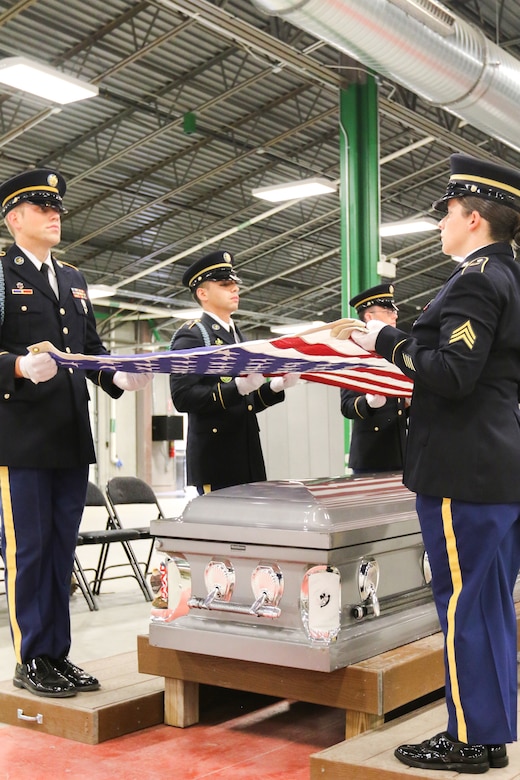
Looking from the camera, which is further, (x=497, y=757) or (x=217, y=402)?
(x=217, y=402)

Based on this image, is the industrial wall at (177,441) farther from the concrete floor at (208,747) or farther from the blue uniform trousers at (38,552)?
the blue uniform trousers at (38,552)

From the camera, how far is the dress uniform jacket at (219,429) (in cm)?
371

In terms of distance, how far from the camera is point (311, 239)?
57.5 ft

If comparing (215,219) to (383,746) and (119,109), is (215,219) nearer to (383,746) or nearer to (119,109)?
(119,109)

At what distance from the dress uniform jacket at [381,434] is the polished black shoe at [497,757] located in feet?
8.14

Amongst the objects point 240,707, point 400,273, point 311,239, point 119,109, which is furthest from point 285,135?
point 240,707

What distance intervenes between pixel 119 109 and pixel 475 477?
10.2 m

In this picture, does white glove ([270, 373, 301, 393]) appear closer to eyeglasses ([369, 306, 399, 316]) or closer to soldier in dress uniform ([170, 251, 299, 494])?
soldier in dress uniform ([170, 251, 299, 494])

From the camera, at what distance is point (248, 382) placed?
347cm

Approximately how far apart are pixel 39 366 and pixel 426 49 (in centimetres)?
471

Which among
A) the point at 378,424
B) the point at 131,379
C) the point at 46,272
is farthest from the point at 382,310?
the point at 46,272

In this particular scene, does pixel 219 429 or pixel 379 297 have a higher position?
pixel 379 297

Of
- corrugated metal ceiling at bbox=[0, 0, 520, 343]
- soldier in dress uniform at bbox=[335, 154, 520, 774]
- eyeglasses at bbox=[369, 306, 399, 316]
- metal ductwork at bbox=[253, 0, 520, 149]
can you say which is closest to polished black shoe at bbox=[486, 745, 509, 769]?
soldier in dress uniform at bbox=[335, 154, 520, 774]

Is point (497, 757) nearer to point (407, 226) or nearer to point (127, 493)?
point (127, 493)
